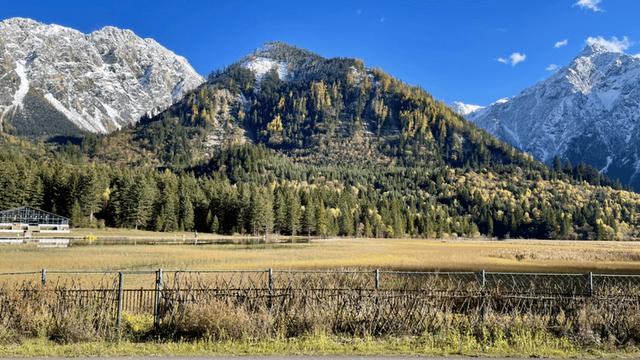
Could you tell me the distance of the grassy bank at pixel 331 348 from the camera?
1781cm

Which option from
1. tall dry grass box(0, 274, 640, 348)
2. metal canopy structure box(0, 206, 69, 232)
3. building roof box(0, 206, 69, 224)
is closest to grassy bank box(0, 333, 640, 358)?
tall dry grass box(0, 274, 640, 348)

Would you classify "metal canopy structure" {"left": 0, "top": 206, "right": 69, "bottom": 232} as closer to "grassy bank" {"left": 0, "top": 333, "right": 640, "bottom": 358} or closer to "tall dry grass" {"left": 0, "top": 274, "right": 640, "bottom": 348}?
"tall dry grass" {"left": 0, "top": 274, "right": 640, "bottom": 348}

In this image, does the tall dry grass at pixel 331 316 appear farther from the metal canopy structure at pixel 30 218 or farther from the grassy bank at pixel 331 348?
the metal canopy structure at pixel 30 218

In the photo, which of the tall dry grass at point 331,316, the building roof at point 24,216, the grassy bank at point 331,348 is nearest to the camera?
the grassy bank at point 331,348

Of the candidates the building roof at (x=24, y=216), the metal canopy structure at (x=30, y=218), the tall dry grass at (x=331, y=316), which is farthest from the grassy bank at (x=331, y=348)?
the building roof at (x=24, y=216)

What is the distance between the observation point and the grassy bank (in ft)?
58.4

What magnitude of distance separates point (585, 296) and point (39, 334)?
21643 mm

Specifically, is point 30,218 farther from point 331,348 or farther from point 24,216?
point 331,348

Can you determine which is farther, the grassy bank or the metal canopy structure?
the metal canopy structure

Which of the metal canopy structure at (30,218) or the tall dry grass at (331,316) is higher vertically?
the metal canopy structure at (30,218)

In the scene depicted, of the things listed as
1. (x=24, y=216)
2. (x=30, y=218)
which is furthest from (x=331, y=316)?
(x=24, y=216)

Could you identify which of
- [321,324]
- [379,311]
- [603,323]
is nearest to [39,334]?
[321,324]

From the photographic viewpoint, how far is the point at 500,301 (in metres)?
22.2

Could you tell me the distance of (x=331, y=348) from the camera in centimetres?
1847
